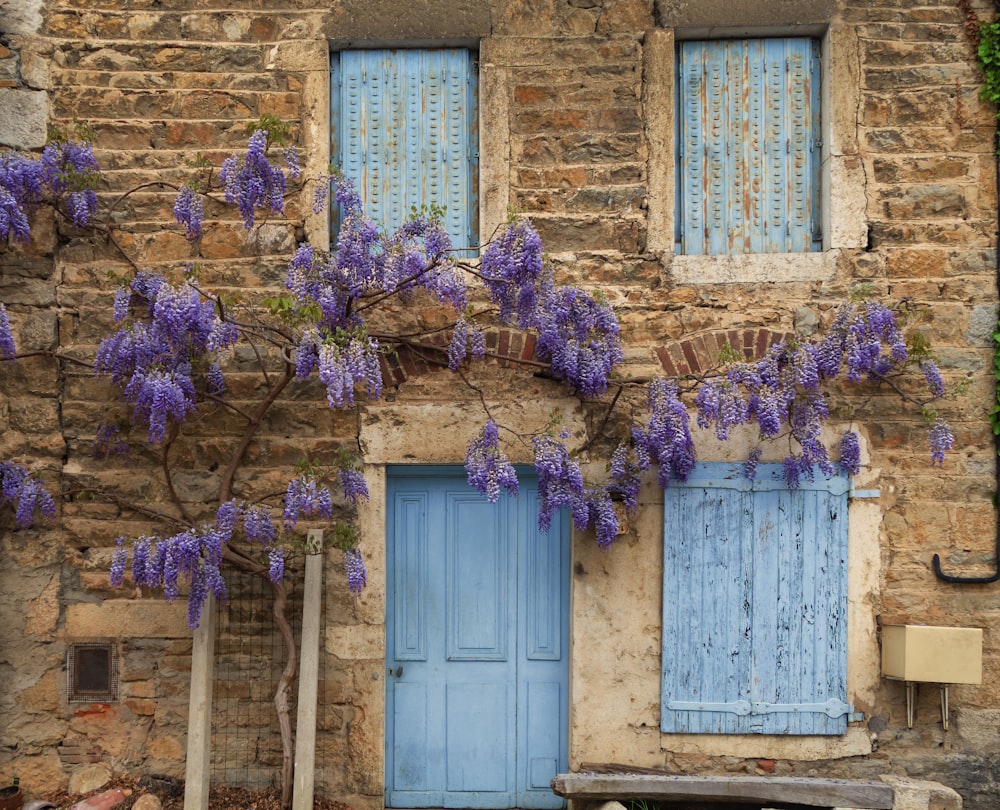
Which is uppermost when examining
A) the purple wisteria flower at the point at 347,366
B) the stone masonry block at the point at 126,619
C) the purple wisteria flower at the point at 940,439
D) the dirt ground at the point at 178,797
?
the purple wisteria flower at the point at 347,366

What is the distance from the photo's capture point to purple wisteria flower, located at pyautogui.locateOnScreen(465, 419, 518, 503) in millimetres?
3857

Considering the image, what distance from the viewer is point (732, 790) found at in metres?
3.82

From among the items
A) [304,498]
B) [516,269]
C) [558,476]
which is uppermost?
[516,269]

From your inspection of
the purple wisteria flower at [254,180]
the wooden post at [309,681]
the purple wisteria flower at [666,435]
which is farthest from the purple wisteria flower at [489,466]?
the purple wisteria flower at [254,180]

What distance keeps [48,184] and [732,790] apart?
4236 mm

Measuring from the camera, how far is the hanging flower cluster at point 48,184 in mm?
4047

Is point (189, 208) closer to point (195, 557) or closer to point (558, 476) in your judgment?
point (195, 557)

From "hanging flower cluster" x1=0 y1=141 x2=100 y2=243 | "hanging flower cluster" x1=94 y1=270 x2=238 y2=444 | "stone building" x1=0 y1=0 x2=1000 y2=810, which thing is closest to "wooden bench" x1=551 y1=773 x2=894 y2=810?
"stone building" x1=0 y1=0 x2=1000 y2=810

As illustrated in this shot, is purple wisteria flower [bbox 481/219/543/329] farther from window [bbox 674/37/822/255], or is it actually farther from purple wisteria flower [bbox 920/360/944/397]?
purple wisteria flower [bbox 920/360/944/397]

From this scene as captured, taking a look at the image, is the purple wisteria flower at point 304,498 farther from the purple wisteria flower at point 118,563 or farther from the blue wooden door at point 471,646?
the purple wisteria flower at point 118,563

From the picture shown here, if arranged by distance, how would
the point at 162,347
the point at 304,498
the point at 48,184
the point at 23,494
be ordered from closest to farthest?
the point at 304,498 → the point at 162,347 → the point at 23,494 → the point at 48,184

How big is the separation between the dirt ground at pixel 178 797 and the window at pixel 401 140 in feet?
9.16

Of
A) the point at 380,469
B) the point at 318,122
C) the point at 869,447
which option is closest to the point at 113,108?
the point at 318,122

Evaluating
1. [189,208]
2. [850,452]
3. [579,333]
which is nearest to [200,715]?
[189,208]
